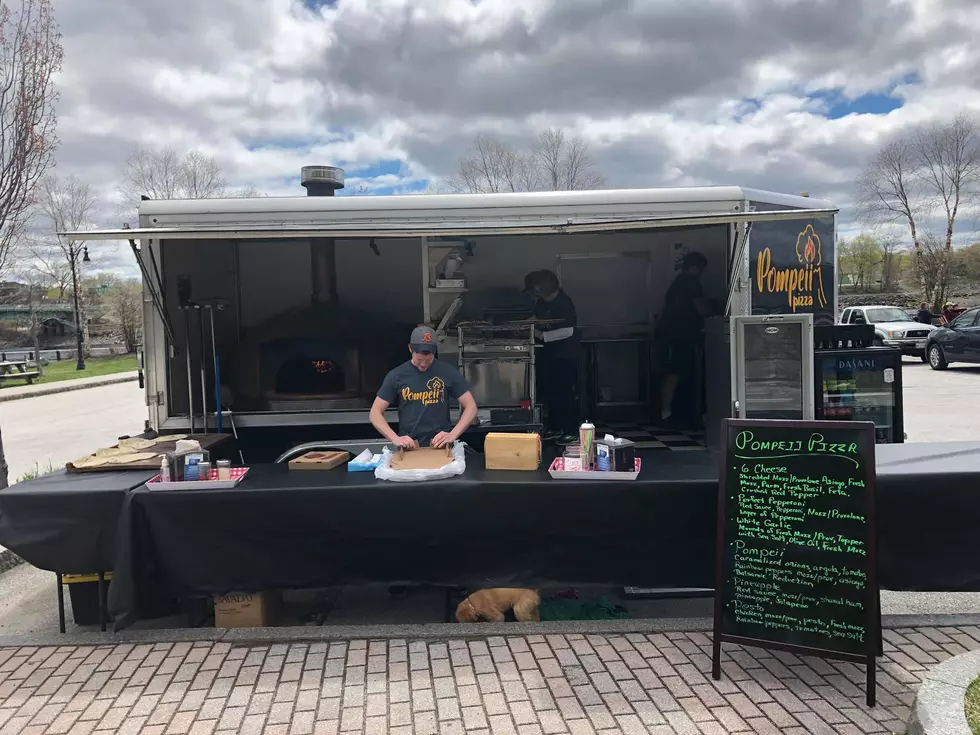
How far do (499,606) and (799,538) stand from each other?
163 cm

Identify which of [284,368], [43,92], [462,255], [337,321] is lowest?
[284,368]

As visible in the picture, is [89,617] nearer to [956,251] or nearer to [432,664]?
[432,664]

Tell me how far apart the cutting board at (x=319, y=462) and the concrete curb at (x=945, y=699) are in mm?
2952

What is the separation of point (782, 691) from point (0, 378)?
23715 mm

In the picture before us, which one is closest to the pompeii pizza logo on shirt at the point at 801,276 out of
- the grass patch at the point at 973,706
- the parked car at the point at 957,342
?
the grass patch at the point at 973,706

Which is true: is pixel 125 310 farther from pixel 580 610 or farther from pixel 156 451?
pixel 580 610

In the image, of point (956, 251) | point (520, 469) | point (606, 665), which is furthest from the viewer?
point (956, 251)

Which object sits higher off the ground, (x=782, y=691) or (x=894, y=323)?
(x=894, y=323)

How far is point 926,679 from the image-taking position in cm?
285

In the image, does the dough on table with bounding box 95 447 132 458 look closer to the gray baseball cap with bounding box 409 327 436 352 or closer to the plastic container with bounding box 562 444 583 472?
the gray baseball cap with bounding box 409 327 436 352

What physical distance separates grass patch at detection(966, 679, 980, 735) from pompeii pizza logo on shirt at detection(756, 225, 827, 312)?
3231 millimetres

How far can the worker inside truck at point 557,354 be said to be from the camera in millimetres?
6512

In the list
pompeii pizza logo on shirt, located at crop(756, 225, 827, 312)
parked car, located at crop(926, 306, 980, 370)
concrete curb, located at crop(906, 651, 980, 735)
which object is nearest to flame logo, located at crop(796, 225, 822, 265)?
pompeii pizza logo on shirt, located at crop(756, 225, 827, 312)

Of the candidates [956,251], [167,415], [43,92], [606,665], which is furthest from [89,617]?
[956,251]
